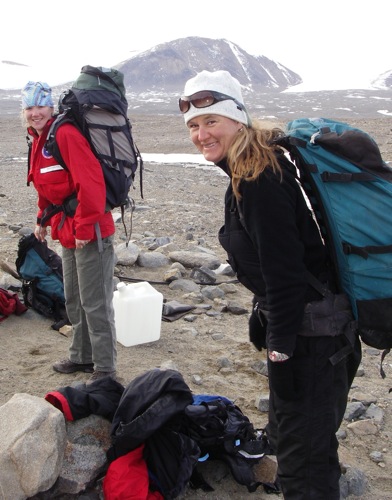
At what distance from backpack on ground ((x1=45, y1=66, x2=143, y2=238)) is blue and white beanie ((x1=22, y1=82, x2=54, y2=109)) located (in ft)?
0.61

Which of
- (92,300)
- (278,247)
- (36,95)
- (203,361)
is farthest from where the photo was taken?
(203,361)

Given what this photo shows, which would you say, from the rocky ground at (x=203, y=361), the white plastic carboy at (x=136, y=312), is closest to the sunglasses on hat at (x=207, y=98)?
the rocky ground at (x=203, y=361)

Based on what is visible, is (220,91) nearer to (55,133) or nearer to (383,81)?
(55,133)

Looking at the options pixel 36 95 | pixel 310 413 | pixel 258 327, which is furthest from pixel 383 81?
pixel 310 413

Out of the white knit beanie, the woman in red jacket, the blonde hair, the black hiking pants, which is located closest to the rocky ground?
the woman in red jacket

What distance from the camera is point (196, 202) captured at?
12.4 metres

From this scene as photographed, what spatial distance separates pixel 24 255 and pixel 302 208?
3696mm

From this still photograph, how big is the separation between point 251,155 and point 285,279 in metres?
0.51

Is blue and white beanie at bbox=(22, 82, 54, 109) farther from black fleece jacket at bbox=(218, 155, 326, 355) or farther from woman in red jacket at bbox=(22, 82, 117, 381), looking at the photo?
black fleece jacket at bbox=(218, 155, 326, 355)

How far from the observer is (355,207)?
2.41m

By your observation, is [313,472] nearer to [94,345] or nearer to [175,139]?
[94,345]

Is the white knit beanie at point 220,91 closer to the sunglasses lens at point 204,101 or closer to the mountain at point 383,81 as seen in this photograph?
the sunglasses lens at point 204,101

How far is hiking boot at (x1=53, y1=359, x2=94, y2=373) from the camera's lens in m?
4.40

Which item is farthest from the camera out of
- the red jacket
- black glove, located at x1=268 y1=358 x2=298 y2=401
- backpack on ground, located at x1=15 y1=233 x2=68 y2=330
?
Result: backpack on ground, located at x1=15 y1=233 x2=68 y2=330
